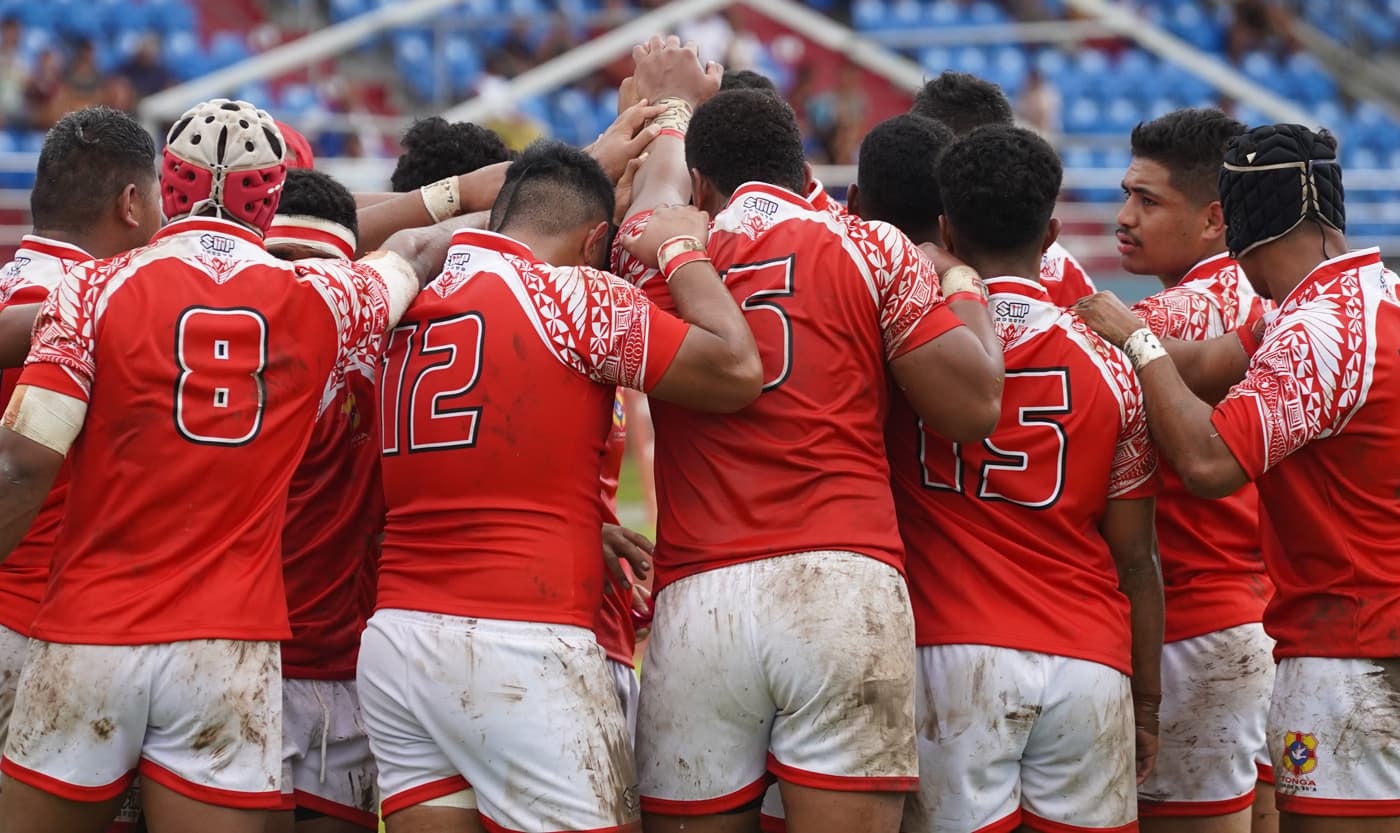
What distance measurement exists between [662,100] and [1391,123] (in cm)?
2264

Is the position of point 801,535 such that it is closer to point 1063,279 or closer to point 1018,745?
point 1018,745

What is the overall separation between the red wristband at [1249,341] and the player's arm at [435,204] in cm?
273

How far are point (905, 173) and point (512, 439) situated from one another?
1752 millimetres

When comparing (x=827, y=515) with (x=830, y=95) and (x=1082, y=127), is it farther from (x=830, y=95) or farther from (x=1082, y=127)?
(x=1082, y=127)

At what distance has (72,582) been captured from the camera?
4.69 meters

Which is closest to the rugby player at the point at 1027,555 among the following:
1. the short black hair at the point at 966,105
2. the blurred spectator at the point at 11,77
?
the short black hair at the point at 966,105

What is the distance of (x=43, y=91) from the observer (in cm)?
1984

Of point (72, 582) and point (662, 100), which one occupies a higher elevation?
point (662, 100)

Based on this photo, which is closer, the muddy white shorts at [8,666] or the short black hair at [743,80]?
the muddy white shorts at [8,666]

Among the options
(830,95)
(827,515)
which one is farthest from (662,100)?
(830,95)

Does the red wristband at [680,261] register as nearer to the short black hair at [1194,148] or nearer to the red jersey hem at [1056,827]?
the red jersey hem at [1056,827]

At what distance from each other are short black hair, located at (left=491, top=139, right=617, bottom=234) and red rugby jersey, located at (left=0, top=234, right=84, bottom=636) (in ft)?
5.14

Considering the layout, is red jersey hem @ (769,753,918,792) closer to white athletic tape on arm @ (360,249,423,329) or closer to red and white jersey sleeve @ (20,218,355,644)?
red and white jersey sleeve @ (20,218,355,644)

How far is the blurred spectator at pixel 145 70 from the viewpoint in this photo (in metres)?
20.5
